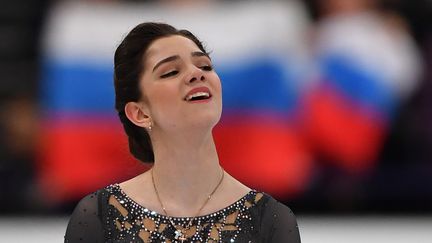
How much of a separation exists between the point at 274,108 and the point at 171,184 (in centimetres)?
398

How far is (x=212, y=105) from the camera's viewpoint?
6.60ft

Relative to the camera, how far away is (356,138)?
609 cm

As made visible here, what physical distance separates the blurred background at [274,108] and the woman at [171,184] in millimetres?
3820

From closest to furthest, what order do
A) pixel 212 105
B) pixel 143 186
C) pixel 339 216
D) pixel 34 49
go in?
pixel 212 105, pixel 143 186, pixel 339 216, pixel 34 49

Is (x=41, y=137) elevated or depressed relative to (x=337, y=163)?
elevated

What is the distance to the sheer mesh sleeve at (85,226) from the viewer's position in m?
2.07

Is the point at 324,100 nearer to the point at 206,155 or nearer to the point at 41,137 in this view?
the point at 41,137

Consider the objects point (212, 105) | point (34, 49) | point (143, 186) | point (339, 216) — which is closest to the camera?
point (212, 105)

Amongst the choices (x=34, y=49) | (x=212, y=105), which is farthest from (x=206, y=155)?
(x=34, y=49)

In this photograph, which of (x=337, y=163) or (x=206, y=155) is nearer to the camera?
(x=206, y=155)

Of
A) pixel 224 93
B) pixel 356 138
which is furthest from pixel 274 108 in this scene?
pixel 356 138

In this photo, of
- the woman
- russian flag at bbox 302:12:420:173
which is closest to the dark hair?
the woman

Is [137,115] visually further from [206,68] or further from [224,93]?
[224,93]

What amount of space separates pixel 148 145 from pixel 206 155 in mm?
180
